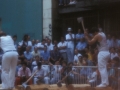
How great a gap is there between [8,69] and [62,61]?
5149 mm

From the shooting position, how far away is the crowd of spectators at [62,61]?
56.5 feet

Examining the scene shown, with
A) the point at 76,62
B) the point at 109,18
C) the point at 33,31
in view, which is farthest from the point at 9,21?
the point at 76,62

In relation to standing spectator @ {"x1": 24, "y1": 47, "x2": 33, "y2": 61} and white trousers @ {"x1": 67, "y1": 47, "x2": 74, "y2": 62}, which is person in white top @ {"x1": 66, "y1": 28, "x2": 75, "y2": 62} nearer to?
white trousers @ {"x1": 67, "y1": 47, "x2": 74, "y2": 62}

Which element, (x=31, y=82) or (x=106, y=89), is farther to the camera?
(x=31, y=82)

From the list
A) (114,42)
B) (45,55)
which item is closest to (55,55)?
(45,55)

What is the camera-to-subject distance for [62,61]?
749 inches

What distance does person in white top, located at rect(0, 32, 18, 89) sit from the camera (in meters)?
14.0

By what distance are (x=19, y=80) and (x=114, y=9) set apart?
8752mm

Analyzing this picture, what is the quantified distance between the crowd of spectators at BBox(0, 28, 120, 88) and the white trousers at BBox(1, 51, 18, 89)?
10.4 ft

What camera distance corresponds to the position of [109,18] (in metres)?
24.7

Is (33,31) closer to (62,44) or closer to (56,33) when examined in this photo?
(56,33)

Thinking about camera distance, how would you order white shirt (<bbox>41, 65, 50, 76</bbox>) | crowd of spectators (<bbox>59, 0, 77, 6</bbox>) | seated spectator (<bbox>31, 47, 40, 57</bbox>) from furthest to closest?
crowd of spectators (<bbox>59, 0, 77, 6</bbox>) < seated spectator (<bbox>31, 47, 40, 57</bbox>) < white shirt (<bbox>41, 65, 50, 76</bbox>)

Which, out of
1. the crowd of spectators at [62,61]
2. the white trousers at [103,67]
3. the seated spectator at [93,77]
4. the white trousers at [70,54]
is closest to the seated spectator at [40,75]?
the crowd of spectators at [62,61]

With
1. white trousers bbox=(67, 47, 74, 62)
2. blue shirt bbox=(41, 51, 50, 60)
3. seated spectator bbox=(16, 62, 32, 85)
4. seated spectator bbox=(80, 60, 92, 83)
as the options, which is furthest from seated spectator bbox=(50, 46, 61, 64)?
seated spectator bbox=(80, 60, 92, 83)
